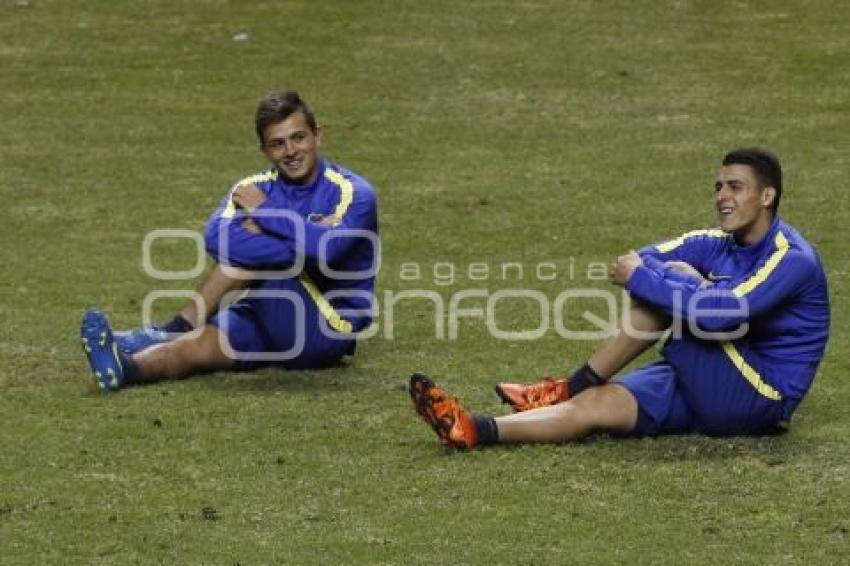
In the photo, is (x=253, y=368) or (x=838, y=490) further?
(x=253, y=368)

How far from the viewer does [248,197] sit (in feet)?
37.3

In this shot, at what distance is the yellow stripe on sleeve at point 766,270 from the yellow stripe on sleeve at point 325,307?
2806mm

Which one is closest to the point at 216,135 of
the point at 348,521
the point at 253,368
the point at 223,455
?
the point at 253,368

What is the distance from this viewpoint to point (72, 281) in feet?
48.0

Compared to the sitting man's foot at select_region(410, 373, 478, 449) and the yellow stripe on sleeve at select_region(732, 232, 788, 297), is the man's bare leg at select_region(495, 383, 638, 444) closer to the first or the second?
the sitting man's foot at select_region(410, 373, 478, 449)

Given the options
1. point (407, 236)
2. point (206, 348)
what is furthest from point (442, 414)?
point (407, 236)

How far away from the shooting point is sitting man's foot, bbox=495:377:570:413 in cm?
998

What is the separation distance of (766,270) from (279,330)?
3169 millimetres

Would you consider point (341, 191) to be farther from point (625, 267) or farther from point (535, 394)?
point (625, 267)

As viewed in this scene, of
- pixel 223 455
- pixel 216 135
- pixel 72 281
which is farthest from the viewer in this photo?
pixel 216 135

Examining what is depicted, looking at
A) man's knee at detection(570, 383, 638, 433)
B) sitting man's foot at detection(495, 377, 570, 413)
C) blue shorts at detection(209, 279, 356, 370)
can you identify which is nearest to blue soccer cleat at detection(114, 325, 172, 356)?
blue shorts at detection(209, 279, 356, 370)

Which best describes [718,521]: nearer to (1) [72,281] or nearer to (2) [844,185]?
(1) [72,281]

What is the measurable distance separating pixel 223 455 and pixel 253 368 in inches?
80.1

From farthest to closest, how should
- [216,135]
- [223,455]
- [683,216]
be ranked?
[216,135]
[683,216]
[223,455]
